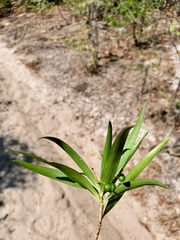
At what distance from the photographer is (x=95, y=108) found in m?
4.25

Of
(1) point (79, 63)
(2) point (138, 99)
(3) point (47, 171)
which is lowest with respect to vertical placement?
(2) point (138, 99)

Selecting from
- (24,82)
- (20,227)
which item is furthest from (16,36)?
(20,227)

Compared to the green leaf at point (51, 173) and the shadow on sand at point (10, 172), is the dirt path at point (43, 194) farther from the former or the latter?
the green leaf at point (51, 173)

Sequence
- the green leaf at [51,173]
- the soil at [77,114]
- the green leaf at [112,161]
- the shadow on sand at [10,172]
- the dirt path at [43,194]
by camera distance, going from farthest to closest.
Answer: the shadow on sand at [10,172]
the soil at [77,114]
the dirt path at [43,194]
the green leaf at [51,173]
the green leaf at [112,161]

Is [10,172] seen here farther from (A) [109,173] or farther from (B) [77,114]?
(A) [109,173]

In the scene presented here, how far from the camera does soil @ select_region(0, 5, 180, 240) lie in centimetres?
304

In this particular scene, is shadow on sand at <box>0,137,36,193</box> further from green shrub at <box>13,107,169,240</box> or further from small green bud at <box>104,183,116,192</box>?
small green bud at <box>104,183,116,192</box>

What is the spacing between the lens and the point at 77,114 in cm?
418

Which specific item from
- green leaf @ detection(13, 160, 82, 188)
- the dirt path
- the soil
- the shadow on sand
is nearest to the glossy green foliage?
green leaf @ detection(13, 160, 82, 188)

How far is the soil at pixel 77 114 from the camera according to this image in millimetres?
3043

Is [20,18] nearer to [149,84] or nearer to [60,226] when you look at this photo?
[149,84]

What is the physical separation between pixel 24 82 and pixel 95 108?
50.1 inches

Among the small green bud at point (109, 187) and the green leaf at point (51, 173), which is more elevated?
the green leaf at point (51, 173)

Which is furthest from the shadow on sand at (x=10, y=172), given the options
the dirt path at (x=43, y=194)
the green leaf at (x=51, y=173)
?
the green leaf at (x=51, y=173)
